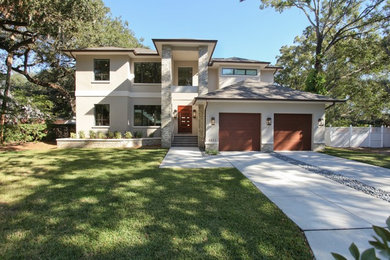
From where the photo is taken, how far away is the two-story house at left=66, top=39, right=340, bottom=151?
1193 centimetres

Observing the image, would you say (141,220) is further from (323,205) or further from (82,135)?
(82,135)

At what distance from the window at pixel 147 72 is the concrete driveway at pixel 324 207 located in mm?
11872

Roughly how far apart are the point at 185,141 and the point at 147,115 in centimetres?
394

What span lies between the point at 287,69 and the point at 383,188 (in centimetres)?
2060

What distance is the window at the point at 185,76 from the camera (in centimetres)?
1711

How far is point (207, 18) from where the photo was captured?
1316 cm

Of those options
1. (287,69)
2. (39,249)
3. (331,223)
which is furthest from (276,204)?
(287,69)

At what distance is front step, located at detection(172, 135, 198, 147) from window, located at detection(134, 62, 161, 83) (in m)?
5.04

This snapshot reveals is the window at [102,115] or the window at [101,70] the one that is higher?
the window at [101,70]

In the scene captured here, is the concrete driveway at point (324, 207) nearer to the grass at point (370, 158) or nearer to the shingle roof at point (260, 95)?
the grass at point (370, 158)

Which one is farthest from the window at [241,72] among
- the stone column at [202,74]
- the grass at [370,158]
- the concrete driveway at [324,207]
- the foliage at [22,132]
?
A: the foliage at [22,132]

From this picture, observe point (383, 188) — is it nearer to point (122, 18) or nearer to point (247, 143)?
point (247, 143)

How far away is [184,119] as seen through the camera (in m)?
16.6

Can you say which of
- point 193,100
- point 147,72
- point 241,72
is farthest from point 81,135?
point 241,72
